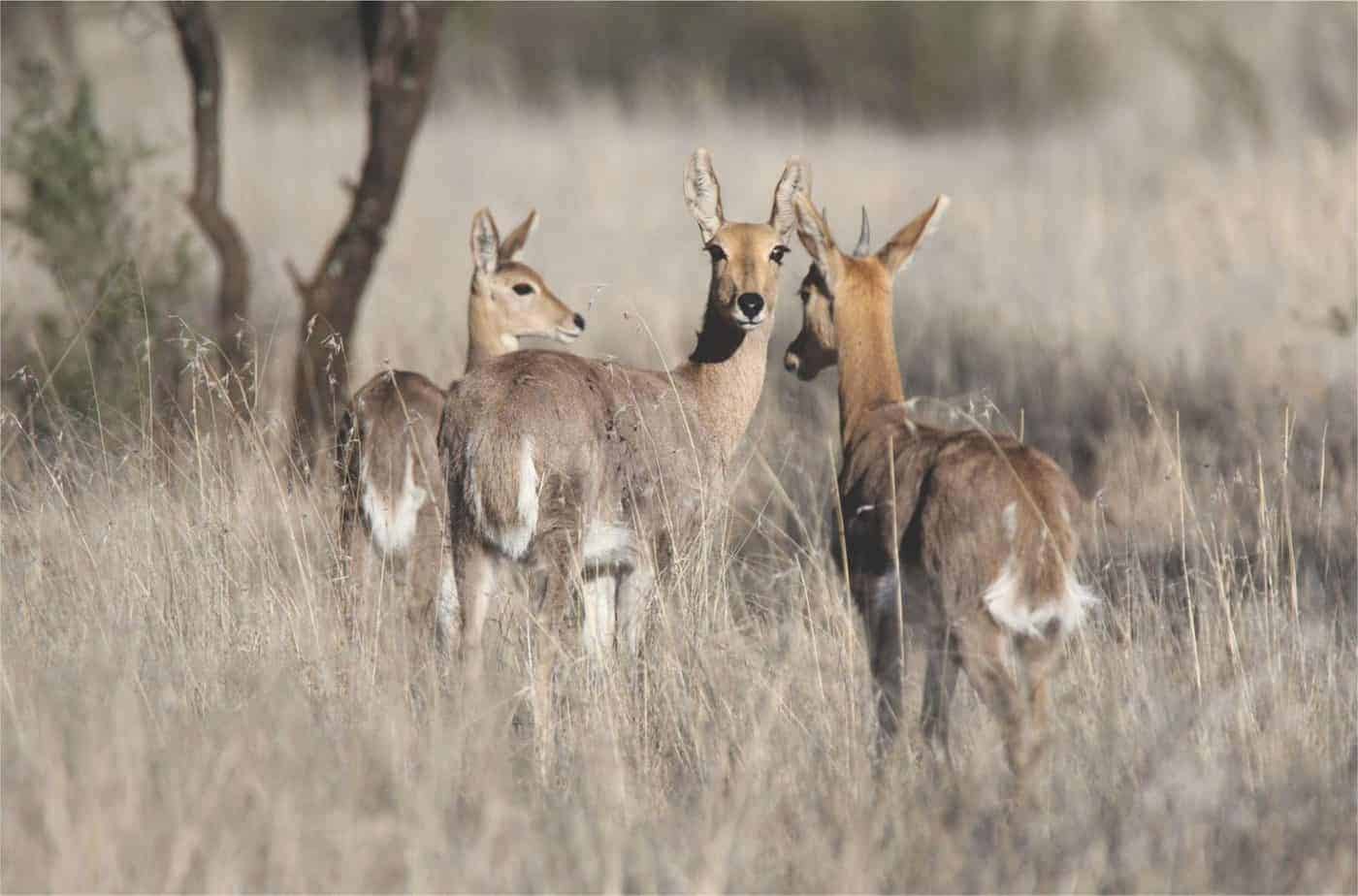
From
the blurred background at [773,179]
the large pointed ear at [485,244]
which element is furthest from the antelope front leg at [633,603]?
the large pointed ear at [485,244]

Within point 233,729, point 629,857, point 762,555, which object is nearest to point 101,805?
point 233,729

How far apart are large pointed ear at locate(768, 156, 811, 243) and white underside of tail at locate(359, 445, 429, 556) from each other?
1.48 metres

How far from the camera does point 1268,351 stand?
35.1 feet

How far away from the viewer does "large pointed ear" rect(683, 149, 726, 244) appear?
6.72 m

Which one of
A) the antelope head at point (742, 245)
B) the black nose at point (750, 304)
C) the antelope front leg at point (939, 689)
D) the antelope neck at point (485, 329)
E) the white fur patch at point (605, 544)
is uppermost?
the antelope head at point (742, 245)

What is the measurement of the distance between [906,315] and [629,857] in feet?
27.4

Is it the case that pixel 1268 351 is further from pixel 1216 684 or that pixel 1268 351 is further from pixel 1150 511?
pixel 1216 684

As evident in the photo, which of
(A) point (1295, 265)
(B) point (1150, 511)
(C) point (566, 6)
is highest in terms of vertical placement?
(C) point (566, 6)

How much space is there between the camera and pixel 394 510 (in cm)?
663

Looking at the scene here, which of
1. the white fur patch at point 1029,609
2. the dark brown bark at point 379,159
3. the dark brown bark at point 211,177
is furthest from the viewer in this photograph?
the dark brown bark at point 211,177

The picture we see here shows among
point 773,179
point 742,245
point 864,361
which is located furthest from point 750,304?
point 773,179

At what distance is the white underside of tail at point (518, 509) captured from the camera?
559cm

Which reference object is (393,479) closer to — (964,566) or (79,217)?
(964,566)

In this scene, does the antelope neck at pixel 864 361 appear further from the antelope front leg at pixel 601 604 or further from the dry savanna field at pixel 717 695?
the antelope front leg at pixel 601 604
